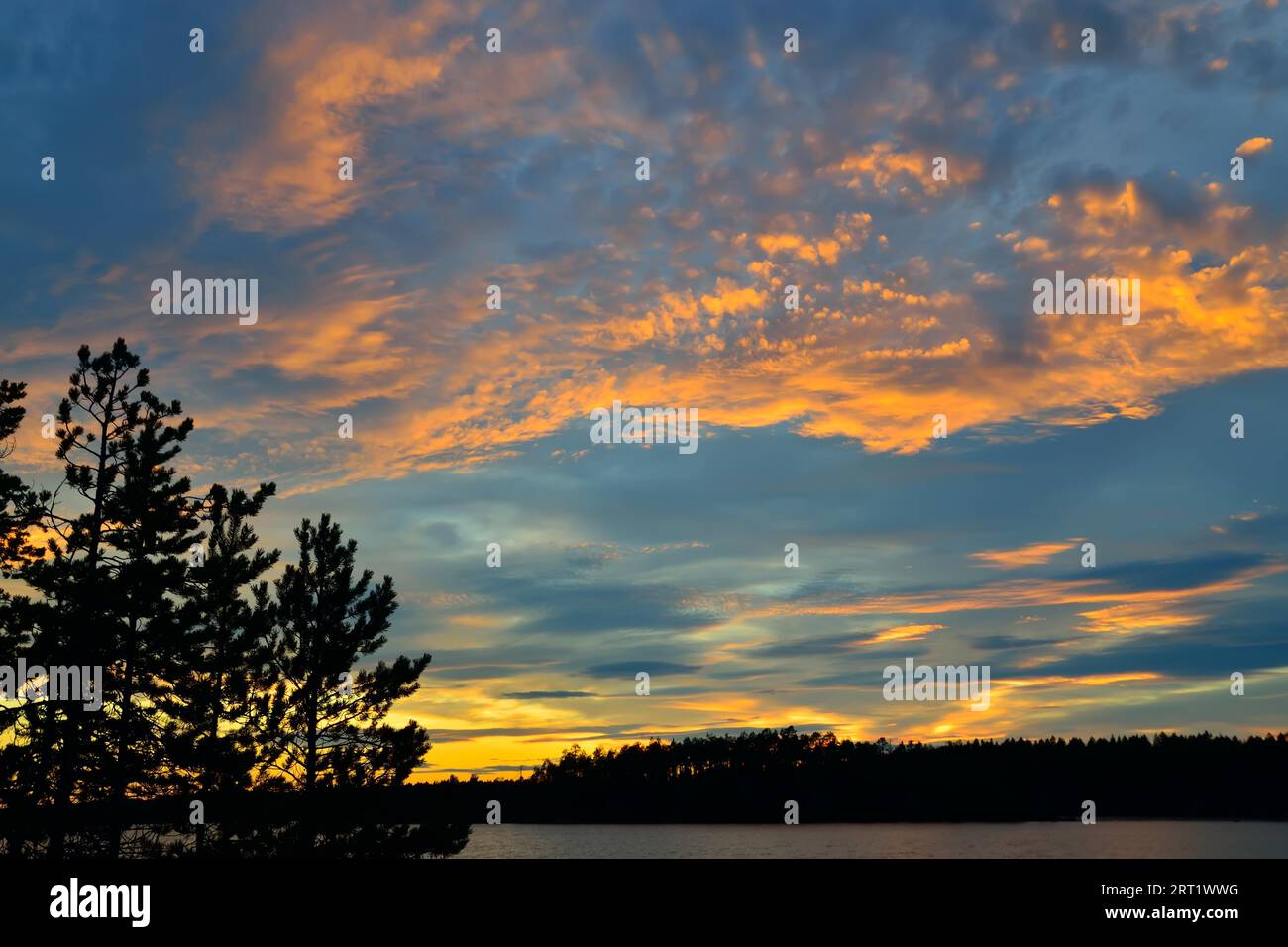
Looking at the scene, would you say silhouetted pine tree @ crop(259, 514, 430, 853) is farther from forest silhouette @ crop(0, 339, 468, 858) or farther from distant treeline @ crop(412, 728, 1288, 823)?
distant treeline @ crop(412, 728, 1288, 823)

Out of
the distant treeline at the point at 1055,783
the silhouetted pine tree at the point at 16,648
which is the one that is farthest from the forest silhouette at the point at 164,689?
the distant treeline at the point at 1055,783

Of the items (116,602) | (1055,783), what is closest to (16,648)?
(116,602)

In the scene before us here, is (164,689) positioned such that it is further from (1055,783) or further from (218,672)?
(1055,783)

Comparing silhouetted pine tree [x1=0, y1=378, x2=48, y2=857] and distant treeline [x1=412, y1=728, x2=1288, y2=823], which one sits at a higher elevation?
silhouetted pine tree [x1=0, y1=378, x2=48, y2=857]

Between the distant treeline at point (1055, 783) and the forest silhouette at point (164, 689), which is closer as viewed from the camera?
the forest silhouette at point (164, 689)

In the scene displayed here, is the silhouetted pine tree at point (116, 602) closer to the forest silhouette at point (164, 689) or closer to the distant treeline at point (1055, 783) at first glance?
the forest silhouette at point (164, 689)

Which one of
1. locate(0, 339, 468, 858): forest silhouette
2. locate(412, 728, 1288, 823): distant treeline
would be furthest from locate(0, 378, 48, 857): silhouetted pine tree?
locate(412, 728, 1288, 823): distant treeline

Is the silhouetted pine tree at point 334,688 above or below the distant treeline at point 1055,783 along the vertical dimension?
above

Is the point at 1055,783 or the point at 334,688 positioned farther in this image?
the point at 1055,783

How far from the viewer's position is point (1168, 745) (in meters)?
188

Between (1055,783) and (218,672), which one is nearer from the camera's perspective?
(218,672)

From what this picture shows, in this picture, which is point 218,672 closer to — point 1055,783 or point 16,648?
point 16,648

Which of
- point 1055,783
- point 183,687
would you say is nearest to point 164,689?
point 183,687
